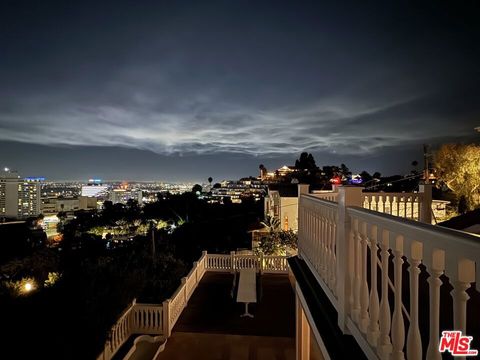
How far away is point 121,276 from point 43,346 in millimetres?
2231

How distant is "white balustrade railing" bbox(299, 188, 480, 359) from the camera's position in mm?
895

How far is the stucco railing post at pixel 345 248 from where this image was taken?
2002 mm

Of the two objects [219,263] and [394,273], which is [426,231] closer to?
[394,273]

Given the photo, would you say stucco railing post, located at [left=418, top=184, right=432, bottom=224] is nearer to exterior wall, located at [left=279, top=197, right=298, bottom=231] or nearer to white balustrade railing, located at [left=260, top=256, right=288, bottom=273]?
white balustrade railing, located at [left=260, top=256, right=288, bottom=273]

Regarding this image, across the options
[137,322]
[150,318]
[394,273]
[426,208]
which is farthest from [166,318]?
[394,273]

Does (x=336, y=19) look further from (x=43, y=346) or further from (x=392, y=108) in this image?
(x=43, y=346)

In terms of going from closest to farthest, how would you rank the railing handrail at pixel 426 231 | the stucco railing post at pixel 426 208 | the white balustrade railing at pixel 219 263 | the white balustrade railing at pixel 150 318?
the railing handrail at pixel 426 231 → the stucco railing post at pixel 426 208 → the white balustrade railing at pixel 150 318 → the white balustrade railing at pixel 219 263

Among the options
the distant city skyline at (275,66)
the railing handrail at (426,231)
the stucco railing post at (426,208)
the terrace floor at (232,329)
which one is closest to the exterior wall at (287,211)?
the distant city skyline at (275,66)

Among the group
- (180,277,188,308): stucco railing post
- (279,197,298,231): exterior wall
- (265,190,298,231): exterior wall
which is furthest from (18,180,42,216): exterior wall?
(180,277,188,308): stucco railing post

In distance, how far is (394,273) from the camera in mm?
1364

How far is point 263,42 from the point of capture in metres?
14.8

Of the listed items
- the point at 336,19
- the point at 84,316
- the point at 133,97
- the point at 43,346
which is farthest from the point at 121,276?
the point at 133,97
